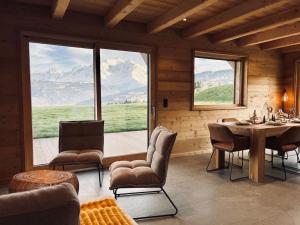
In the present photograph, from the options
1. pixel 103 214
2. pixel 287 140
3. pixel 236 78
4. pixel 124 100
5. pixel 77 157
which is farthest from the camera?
pixel 236 78

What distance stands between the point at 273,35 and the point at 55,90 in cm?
404


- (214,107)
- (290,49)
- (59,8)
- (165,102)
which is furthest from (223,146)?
(290,49)

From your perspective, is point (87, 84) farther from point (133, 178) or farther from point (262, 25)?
point (262, 25)

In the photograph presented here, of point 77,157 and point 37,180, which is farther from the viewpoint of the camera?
point 77,157

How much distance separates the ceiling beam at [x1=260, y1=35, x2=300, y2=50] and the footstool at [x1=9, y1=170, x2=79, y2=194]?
16.4ft

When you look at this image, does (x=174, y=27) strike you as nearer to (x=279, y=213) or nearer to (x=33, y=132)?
(x=33, y=132)

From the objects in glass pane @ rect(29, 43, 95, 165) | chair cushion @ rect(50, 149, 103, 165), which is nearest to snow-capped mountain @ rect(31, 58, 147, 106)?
glass pane @ rect(29, 43, 95, 165)

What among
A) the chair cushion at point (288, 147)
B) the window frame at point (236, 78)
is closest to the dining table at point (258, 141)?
the chair cushion at point (288, 147)

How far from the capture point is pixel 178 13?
3.27 meters

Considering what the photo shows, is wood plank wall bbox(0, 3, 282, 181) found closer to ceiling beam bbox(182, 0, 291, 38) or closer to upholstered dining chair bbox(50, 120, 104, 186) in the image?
ceiling beam bbox(182, 0, 291, 38)

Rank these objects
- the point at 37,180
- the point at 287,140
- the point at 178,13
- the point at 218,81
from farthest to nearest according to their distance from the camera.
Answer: the point at 218,81, the point at 287,140, the point at 178,13, the point at 37,180

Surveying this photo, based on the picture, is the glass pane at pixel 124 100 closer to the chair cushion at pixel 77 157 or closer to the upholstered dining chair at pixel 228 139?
the chair cushion at pixel 77 157

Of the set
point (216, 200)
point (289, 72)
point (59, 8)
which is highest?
point (59, 8)

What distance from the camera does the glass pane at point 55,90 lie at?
3486 mm
